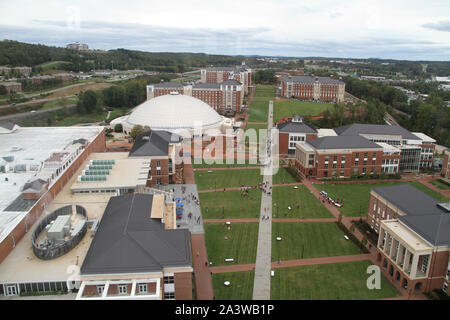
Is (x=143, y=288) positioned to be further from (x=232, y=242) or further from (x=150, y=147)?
(x=150, y=147)

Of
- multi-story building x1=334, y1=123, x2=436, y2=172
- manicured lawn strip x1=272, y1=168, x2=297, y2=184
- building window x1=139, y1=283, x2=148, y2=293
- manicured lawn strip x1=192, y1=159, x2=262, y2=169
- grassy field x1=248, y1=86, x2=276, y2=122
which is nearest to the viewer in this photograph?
building window x1=139, y1=283, x2=148, y2=293

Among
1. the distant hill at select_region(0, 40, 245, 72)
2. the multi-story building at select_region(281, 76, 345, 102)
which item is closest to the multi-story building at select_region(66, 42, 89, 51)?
the distant hill at select_region(0, 40, 245, 72)

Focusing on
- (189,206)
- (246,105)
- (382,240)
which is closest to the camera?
(382,240)

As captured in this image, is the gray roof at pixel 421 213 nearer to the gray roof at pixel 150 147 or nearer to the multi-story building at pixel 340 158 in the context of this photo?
the multi-story building at pixel 340 158

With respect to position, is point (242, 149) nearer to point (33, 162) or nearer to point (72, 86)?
point (33, 162)

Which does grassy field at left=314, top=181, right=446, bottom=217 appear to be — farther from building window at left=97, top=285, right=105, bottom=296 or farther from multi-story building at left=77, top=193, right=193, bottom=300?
building window at left=97, top=285, right=105, bottom=296

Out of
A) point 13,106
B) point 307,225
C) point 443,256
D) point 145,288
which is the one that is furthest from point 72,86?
point 443,256

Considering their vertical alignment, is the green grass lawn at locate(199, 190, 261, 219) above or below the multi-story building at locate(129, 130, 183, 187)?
below
